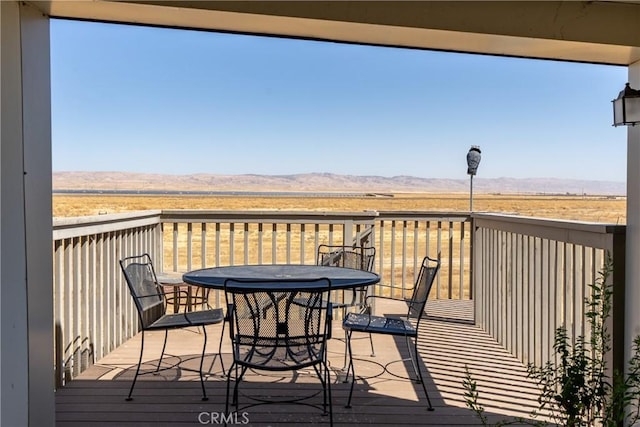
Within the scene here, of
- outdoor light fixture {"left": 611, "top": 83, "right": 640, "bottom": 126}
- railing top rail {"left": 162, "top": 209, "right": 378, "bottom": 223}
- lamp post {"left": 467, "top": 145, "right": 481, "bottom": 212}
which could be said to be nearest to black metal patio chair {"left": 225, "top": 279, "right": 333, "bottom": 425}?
outdoor light fixture {"left": 611, "top": 83, "right": 640, "bottom": 126}

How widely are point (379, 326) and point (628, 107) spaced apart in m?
1.71

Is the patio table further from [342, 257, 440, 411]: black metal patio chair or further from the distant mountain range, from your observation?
the distant mountain range

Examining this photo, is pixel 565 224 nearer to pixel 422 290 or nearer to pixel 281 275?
pixel 422 290

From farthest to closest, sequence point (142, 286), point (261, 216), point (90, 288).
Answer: point (261, 216) < point (90, 288) < point (142, 286)

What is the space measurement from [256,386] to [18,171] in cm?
184

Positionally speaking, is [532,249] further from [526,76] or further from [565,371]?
[526,76]

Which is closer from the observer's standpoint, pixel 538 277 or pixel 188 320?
pixel 188 320

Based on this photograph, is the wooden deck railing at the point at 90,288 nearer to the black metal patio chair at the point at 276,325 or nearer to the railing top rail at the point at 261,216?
the railing top rail at the point at 261,216

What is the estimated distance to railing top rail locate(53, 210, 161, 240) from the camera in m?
3.00

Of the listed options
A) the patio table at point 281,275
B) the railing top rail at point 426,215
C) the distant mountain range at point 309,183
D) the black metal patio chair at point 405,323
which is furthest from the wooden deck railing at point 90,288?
the distant mountain range at point 309,183

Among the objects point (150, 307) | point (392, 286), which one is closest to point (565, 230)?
point (392, 286)

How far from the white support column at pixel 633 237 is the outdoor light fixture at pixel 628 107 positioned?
0.49 ft

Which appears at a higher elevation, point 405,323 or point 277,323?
point 277,323

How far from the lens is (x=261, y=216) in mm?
4895
